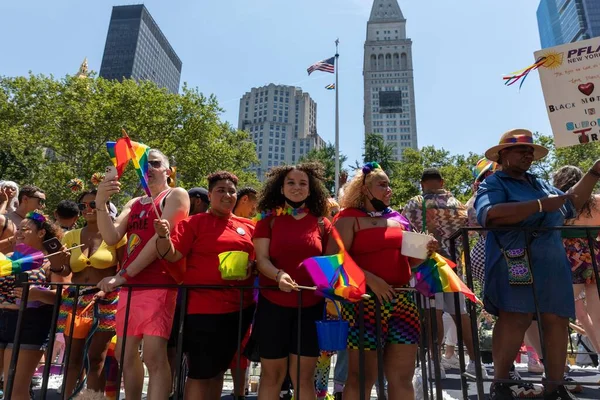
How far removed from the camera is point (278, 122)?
118625mm

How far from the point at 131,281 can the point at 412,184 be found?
30.0 metres

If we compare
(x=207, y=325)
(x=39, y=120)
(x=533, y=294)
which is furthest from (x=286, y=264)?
(x=39, y=120)

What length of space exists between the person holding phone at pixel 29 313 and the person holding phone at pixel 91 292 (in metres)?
0.19

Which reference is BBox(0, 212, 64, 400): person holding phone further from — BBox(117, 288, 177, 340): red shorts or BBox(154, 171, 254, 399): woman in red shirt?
BBox(154, 171, 254, 399): woman in red shirt

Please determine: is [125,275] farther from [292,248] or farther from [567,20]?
[567,20]

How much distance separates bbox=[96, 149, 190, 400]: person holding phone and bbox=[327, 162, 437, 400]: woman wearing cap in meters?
1.20

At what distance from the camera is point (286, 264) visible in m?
2.84

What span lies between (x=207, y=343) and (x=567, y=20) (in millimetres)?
139578

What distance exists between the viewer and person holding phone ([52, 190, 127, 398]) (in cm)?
346

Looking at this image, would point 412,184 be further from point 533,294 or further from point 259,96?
point 259,96

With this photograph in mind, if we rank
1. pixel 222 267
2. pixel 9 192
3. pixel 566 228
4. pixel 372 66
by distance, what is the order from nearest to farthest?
pixel 566 228, pixel 222 267, pixel 9 192, pixel 372 66

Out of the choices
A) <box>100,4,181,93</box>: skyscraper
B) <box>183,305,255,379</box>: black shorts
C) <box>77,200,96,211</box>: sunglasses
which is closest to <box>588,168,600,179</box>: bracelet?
<box>183,305,255,379</box>: black shorts

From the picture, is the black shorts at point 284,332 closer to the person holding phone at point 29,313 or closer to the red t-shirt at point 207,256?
the red t-shirt at point 207,256

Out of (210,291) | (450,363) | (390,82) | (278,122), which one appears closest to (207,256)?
(210,291)
